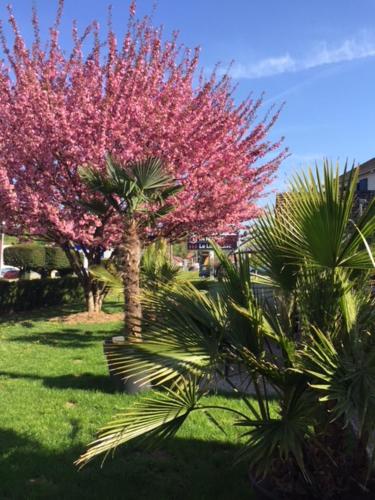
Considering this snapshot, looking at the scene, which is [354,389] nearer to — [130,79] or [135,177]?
[135,177]

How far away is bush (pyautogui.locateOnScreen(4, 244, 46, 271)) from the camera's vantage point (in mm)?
28922

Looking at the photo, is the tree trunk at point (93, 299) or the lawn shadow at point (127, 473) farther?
the tree trunk at point (93, 299)

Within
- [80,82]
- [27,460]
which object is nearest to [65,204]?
[80,82]

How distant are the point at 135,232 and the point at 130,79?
7.08 m

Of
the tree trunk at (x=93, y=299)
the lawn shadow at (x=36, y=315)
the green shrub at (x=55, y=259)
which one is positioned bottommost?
the lawn shadow at (x=36, y=315)

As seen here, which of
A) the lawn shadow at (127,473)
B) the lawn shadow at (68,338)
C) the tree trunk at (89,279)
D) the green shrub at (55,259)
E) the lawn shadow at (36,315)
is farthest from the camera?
the green shrub at (55,259)

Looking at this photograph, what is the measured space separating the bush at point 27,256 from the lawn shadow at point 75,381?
23.1 metres

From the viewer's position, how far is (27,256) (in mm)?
28891

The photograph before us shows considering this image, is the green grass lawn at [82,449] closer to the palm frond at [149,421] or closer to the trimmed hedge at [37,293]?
the palm frond at [149,421]

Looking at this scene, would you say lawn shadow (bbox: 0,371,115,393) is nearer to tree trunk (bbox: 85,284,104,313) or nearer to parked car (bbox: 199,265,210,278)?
parked car (bbox: 199,265,210,278)

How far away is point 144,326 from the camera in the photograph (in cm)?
294

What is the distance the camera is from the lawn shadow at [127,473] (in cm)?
328

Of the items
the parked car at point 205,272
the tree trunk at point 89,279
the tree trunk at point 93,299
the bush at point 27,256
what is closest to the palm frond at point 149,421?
the parked car at point 205,272

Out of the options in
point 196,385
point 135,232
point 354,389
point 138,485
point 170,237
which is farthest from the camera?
point 170,237
